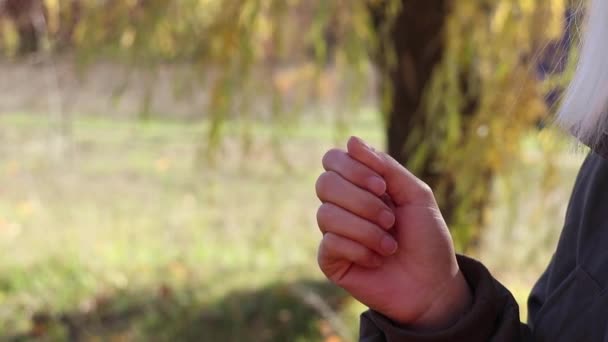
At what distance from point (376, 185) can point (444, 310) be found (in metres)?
0.16

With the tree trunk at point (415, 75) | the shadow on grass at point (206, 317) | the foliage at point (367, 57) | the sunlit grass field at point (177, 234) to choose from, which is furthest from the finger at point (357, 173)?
the shadow on grass at point (206, 317)

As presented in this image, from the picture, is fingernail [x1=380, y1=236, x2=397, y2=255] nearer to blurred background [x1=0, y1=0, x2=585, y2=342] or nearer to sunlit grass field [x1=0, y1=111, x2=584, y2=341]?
blurred background [x1=0, y1=0, x2=585, y2=342]

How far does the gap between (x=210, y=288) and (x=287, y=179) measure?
2184mm

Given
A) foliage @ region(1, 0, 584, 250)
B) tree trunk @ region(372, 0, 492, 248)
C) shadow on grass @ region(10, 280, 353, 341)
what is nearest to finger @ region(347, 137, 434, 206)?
foliage @ region(1, 0, 584, 250)

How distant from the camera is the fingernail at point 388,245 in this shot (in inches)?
36.5

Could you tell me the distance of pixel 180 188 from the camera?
636 centimetres

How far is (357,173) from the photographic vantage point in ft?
3.06

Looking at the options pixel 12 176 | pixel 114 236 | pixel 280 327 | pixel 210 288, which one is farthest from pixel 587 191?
pixel 12 176

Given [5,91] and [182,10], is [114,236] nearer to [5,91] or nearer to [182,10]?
[182,10]

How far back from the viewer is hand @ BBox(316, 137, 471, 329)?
95 cm

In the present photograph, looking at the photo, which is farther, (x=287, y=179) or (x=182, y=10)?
(x=287, y=179)

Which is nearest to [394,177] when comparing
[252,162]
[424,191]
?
[424,191]

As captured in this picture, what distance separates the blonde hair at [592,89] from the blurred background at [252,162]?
2.7 inches

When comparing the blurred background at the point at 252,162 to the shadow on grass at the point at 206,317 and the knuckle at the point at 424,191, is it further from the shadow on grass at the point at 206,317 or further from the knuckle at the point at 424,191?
the knuckle at the point at 424,191
